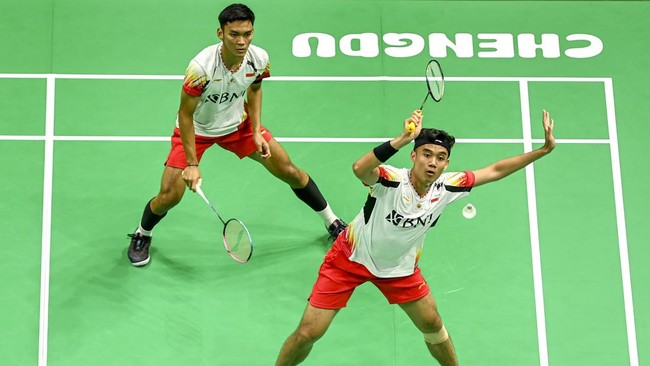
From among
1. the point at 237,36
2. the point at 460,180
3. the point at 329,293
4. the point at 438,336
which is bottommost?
the point at 438,336

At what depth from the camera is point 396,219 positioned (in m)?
8.33

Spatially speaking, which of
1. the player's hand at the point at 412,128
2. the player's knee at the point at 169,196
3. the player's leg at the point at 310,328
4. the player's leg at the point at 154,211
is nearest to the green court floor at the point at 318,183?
the player's leg at the point at 154,211

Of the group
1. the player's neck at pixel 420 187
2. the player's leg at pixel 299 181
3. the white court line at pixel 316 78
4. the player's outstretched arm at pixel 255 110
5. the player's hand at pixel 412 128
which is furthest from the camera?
the white court line at pixel 316 78

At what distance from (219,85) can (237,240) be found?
137 centimetres

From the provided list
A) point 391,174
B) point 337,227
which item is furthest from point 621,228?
point 391,174

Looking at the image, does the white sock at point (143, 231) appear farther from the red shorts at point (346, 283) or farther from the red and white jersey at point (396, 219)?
the red and white jersey at point (396, 219)

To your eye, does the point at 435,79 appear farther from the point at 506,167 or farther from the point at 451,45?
the point at 451,45

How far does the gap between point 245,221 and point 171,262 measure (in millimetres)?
836

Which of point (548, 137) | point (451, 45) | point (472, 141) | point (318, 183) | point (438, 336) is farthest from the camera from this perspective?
point (451, 45)

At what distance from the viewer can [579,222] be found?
1044cm

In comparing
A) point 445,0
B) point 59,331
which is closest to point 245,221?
point 59,331

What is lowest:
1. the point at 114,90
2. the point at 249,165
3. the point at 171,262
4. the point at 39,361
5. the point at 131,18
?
the point at 39,361

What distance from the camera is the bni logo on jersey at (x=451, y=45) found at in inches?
450

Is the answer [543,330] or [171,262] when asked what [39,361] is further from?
[543,330]
